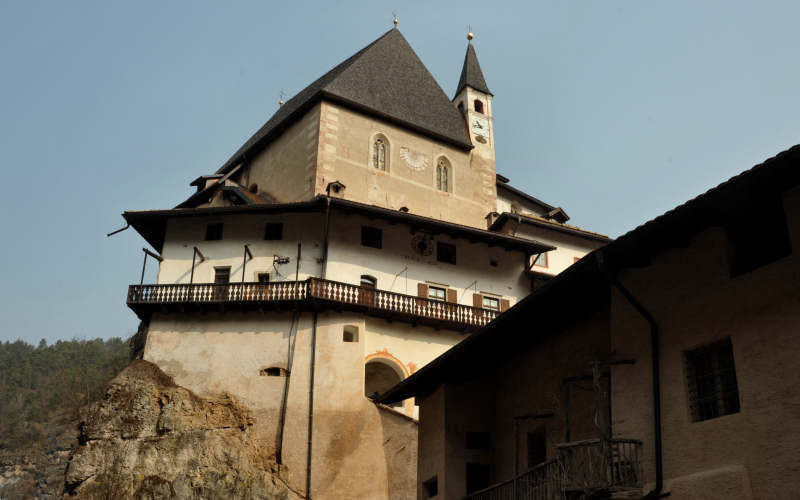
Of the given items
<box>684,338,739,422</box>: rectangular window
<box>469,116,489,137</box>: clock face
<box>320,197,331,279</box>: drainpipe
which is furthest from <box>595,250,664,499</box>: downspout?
<box>469,116,489,137</box>: clock face

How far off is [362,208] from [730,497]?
27122 millimetres

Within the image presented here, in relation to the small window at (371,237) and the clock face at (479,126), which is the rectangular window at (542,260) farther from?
the small window at (371,237)

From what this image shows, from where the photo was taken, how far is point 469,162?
159 feet

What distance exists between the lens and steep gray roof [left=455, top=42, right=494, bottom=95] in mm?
53312

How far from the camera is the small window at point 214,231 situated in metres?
39.5

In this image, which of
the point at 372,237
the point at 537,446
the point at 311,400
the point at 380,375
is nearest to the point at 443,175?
the point at 372,237

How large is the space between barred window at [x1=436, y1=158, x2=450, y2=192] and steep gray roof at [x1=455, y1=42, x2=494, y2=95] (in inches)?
305

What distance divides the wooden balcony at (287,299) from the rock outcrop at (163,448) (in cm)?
303

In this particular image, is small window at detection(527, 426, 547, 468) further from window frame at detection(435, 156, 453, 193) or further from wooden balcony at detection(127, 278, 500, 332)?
window frame at detection(435, 156, 453, 193)

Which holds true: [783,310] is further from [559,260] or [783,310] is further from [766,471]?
[559,260]

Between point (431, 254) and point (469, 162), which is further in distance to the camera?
point (469, 162)

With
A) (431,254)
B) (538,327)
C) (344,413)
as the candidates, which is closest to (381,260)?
(431,254)

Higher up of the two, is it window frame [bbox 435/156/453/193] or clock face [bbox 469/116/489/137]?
clock face [bbox 469/116/489/137]

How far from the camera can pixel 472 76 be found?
5400cm
